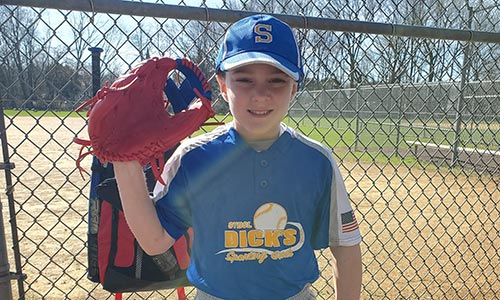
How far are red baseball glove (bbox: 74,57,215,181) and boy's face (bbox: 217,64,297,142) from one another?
13cm

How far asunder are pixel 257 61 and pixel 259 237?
0.56 m

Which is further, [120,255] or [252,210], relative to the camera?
[120,255]

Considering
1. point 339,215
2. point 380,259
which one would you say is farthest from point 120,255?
point 380,259

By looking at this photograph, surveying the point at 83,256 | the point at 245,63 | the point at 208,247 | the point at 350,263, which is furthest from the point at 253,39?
the point at 83,256

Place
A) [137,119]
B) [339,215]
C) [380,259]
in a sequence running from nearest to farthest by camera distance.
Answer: [137,119] < [339,215] < [380,259]

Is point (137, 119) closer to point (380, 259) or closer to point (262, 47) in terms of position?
point (262, 47)

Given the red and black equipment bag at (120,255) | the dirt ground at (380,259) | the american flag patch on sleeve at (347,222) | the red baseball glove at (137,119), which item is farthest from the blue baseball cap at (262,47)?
the dirt ground at (380,259)

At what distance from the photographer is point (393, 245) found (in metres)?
4.08

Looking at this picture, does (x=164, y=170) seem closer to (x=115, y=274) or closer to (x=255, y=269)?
(x=255, y=269)

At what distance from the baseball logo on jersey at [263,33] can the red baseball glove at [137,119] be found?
0.28 m

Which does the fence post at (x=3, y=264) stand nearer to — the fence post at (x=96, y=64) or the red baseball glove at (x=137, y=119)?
the fence post at (x=96, y=64)

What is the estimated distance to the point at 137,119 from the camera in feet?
3.70

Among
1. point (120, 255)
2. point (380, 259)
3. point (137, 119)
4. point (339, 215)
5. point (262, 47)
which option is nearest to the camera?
point (137, 119)

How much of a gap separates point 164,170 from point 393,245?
11.1 ft
